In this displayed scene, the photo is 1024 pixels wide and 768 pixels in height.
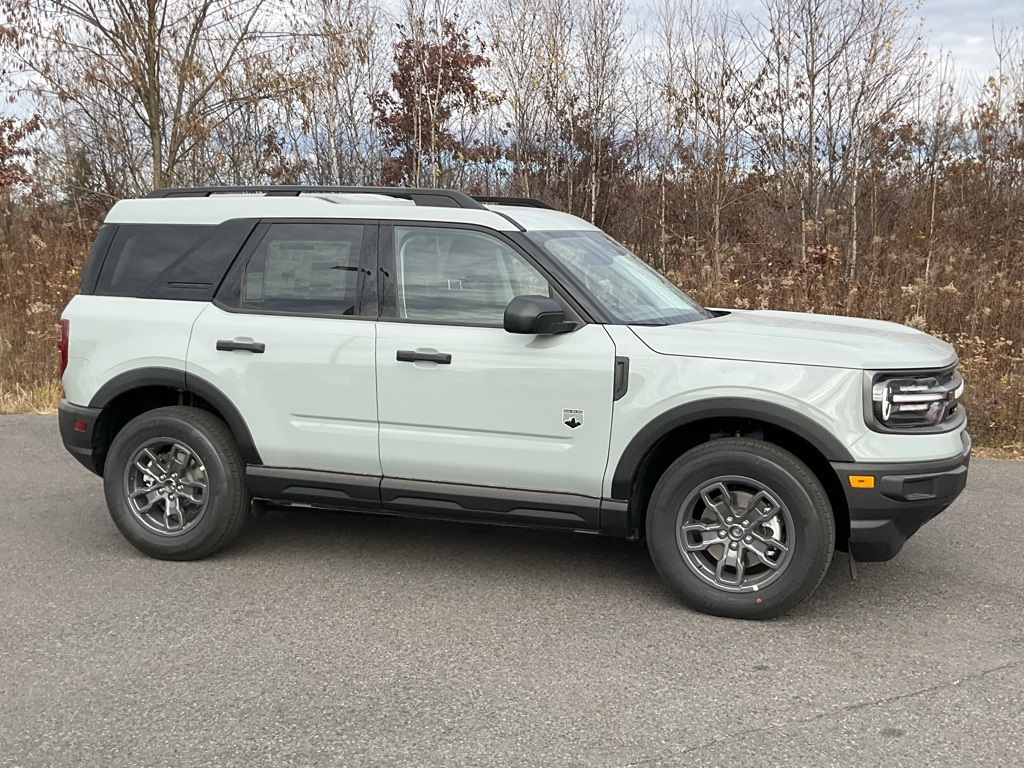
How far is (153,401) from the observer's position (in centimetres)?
568

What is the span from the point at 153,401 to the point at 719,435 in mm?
3214

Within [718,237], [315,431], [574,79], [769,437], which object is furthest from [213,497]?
[574,79]

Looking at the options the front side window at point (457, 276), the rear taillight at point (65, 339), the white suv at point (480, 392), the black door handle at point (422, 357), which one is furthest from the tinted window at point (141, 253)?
the black door handle at point (422, 357)

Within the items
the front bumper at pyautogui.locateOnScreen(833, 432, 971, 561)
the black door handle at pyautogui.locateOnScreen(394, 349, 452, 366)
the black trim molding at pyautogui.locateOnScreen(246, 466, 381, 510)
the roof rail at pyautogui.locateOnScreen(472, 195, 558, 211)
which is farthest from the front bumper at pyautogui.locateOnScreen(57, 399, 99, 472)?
the front bumper at pyautogui.locateOnScreen(833, 432, 971, 561)

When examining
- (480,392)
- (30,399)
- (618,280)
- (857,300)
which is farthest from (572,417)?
(30,399)

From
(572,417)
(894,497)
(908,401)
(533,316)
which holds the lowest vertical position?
(894,497)

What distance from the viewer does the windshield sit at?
190 inches

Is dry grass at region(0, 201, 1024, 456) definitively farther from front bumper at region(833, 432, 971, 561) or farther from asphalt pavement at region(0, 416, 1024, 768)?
front bumper at region(833, 432, 971, 561)

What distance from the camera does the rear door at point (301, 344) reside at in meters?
4.97

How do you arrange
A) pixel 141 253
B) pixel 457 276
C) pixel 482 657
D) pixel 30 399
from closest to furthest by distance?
pixel 482 657
pixel 457 276
pixel 141 253
pixel 30 399

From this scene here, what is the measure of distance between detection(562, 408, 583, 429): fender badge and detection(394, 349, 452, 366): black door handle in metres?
0.62

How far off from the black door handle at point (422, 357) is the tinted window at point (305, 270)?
1.35ft

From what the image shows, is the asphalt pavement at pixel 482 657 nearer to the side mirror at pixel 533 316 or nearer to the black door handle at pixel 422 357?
the black door handle at pixel 422 357

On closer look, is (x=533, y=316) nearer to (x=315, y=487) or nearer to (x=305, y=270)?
(x=305, y=270)
